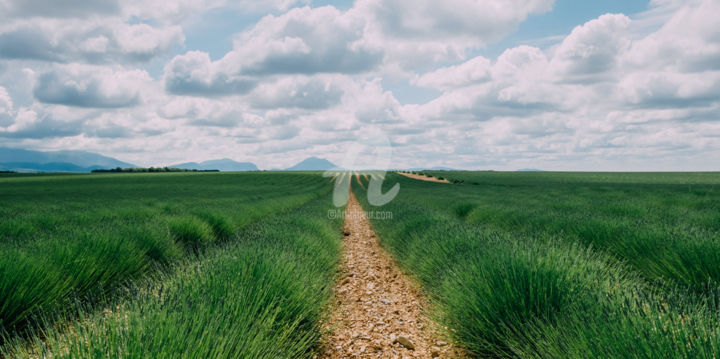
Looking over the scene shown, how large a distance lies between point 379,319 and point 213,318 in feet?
9.03

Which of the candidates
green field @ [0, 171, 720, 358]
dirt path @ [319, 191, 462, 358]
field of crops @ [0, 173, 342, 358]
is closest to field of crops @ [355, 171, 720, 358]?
green field @ [0, 171, 720, 358]

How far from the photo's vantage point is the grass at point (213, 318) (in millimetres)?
1738

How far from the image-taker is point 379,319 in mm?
4387

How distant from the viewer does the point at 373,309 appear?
4.74m

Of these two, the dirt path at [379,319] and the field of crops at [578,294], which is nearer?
the field of crops at [578,294]

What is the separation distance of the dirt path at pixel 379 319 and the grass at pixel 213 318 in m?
0.50

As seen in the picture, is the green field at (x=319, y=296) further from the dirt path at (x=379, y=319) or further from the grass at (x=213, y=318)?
the dirt path at (x=379, y=319)

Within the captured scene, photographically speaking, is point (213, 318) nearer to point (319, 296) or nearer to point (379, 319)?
point (319, 296)

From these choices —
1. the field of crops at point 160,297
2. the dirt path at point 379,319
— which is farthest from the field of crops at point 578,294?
the field of crops at point 160,297

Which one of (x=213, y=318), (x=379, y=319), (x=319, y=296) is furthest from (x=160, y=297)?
(x=379, y=319)

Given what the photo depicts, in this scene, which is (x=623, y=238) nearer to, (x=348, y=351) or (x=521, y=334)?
(x=521, y=334)

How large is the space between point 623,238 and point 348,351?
16.2 ft

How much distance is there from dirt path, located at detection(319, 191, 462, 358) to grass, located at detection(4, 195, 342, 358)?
1.64 ft

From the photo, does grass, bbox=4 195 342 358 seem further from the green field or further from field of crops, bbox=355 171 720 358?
field of crops, bbox=355 171 720 358
